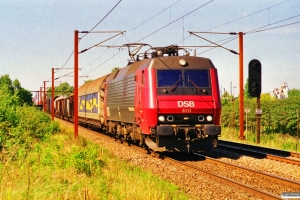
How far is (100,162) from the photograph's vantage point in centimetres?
1193

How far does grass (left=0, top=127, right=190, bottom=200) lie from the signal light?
8353mm

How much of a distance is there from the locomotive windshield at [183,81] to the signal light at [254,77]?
180 inches

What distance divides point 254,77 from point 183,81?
17.8 feet


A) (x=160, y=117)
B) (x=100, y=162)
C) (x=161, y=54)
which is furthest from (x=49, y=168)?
(x=161, y=54)

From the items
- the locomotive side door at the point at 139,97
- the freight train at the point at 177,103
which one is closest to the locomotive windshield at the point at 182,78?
the freight train at the point at 177,103

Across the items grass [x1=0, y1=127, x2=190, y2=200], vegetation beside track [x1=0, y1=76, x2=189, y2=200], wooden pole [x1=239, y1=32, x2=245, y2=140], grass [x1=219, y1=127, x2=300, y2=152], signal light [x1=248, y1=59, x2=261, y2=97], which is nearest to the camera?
grass [x1=0, y1=127, x2=190, y2=200]

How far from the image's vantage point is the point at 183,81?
1469cm

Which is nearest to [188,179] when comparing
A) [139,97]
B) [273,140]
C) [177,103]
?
[177,103]

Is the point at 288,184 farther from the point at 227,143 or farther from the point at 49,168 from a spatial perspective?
the point at 227,143

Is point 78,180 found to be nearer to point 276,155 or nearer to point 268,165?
point 268,165

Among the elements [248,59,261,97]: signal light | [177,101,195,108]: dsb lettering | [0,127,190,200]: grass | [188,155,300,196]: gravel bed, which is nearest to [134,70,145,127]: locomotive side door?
[177,101,195,108]: dsb lettering

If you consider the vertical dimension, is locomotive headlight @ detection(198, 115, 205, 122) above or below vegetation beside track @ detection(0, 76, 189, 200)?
above

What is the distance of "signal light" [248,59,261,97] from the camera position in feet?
61.8

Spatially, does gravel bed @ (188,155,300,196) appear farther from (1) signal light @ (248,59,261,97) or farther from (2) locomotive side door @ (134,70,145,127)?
(1) signal light @ (248,59,261,97)
